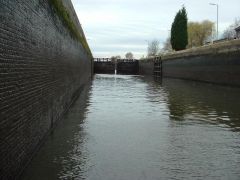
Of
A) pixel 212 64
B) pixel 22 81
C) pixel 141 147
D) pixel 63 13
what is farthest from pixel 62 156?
pixel 212 64

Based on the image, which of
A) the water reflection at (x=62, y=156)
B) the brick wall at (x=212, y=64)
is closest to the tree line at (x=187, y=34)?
the brick wall at (x=212, y=64)

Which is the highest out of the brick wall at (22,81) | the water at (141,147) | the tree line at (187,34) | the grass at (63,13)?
the tree line at (187,34)

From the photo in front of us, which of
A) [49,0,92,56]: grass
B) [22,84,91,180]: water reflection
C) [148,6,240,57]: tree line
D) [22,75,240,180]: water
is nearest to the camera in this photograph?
[22,84,91,180]: water reflection

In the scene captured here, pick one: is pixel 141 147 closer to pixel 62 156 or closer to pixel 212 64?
pixel 62 156

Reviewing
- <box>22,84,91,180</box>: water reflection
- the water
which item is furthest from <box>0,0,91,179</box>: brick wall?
the water

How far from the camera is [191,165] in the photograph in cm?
593

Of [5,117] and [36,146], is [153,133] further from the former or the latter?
[5,117]

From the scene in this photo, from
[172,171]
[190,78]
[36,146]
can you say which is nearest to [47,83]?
[36,146]

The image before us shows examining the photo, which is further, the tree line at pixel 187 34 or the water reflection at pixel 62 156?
the tree line at pixel 187 34

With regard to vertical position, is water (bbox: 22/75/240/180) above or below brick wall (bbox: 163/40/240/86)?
below

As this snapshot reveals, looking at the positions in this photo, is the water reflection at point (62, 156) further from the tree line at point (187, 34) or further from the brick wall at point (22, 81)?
the tree line at point (187, 34)

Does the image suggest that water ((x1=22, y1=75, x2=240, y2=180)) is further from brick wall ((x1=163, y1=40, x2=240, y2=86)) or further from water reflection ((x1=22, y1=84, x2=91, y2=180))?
brick wall ((x1=163, y1=40, x2=240, y2=86))

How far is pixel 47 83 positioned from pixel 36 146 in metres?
1.56

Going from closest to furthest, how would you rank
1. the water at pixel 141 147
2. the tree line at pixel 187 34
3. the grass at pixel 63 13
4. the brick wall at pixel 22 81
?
the brick wall at pixel 22 81 → the water at pixel 141 147 → the grass at pixel 63 13 → the tree line at pixel 187 34
